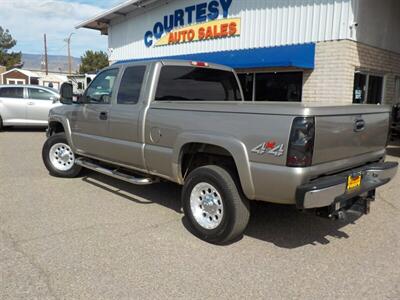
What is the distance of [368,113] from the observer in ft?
13.6

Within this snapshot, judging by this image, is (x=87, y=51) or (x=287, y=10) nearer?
(x=287, y=10)

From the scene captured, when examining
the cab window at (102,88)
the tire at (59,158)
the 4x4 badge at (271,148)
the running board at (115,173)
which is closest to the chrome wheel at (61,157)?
the tire at (59,158)

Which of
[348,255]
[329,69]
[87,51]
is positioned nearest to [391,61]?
[329,69]

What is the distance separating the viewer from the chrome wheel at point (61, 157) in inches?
271

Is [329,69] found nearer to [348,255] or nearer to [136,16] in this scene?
[348,255]

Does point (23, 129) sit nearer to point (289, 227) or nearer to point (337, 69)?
point (337, 69)

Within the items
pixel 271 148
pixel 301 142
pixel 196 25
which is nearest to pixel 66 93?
pixel 271 148

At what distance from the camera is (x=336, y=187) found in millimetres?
3623

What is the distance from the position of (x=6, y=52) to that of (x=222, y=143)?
82718 mm

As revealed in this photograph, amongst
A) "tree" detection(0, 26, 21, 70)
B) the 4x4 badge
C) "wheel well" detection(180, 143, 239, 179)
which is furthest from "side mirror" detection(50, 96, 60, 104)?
"tree" detection(0, 26, 21, 70)

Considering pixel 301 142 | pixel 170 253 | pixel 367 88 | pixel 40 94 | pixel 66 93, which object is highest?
pixel 367 88

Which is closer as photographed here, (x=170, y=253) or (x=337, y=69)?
(x=170, y=253)

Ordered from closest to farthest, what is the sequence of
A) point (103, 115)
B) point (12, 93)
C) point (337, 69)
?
1. point (103, 115)
2. point (337, 69)
3. point (12, 93)

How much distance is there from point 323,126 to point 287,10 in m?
8.38
